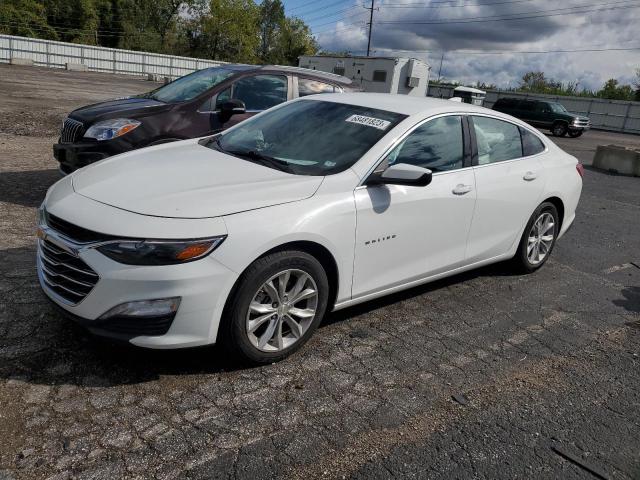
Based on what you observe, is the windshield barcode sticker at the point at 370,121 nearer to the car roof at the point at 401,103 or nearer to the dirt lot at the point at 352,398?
the car roof at the point at 401,103

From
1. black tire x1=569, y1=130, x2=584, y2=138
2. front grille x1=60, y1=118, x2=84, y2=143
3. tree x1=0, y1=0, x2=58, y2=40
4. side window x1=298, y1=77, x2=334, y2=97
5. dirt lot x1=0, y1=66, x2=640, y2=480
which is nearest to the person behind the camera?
dirt lot x1=0, y1=66, x2=640, y2=480

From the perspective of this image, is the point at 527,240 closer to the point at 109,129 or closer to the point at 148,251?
the point at 148,251

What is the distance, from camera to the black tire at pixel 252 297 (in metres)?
2.91

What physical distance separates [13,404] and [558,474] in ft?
8.88

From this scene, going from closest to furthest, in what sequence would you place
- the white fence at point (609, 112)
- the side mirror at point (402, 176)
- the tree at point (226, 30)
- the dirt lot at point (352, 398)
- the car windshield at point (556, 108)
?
the dirt lot at point (352, 398) → the side mirror at point (402, 176) → the car windshield at point (556, 108) → the white fence at point (609, 112) → the tree at point (226, 30)

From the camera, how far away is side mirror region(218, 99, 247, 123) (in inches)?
240

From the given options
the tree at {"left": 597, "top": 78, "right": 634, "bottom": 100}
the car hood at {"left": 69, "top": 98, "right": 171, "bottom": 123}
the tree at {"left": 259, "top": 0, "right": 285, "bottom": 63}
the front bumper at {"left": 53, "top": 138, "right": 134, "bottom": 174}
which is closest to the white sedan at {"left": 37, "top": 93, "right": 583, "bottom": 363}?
the front bumper at {"left": 53, "top": 138, "right": 134, "bottom": 174}

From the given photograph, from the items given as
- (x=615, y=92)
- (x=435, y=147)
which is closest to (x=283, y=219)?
(x=435, y=147)

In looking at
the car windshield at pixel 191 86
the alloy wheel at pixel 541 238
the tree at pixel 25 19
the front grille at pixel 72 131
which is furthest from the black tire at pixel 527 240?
the tree at pixel 25 19

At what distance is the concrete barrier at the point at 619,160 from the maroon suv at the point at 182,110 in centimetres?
1047

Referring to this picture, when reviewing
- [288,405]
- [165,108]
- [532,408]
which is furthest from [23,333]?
[165,108]

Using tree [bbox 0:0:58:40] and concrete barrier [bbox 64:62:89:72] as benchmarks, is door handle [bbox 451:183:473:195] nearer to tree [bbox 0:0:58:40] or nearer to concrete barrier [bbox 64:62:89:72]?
concrete barrier [bbox 64:62:89:72]

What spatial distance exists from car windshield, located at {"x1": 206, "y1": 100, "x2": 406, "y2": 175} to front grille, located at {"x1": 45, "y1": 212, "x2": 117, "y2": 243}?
4.10ft

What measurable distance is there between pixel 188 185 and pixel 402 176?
4.36 ft
